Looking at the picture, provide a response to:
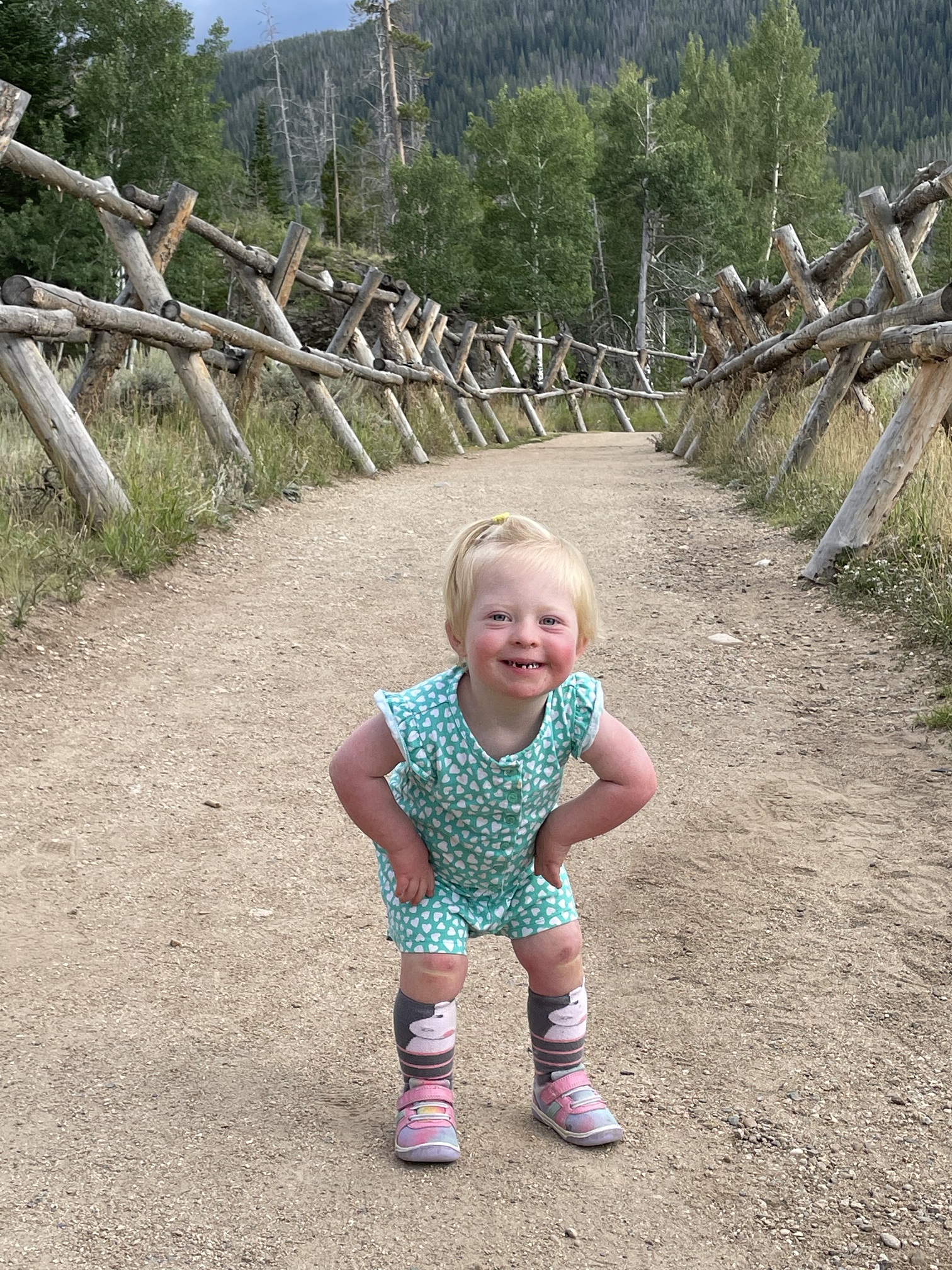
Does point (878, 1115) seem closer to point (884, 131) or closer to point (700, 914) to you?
point (700, 914)

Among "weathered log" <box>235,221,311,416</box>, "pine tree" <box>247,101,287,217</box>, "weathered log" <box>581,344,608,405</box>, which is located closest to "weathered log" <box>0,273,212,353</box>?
"weathered log" <box>235,221,311,416</box>

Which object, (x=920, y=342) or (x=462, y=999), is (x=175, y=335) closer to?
(x=920, y=342)

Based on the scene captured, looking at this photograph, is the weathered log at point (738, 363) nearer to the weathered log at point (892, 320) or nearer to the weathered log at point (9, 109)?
the weathered log at point (892, 320)

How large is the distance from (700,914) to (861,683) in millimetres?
1908

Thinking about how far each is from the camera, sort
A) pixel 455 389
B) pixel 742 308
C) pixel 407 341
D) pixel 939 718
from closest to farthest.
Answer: pixel 939 718, pixel 742 308, pixel 407 341, pixel 455 389

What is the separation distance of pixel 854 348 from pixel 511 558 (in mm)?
5973

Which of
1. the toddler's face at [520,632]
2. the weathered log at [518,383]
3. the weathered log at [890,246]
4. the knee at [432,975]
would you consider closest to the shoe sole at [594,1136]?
the knee at [432,975]

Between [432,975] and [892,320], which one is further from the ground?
[892,320]

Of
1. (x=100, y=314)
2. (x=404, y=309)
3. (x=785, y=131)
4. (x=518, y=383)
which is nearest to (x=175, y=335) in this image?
(x=100, y=314)

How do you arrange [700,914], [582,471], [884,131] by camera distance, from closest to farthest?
1. [700,914]
2. [582,471]
3. [884,131]

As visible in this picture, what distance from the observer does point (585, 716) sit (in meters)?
2.05

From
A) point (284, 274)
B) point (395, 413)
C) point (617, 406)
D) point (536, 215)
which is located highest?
point (536, 215)

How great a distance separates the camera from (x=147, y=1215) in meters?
1.80

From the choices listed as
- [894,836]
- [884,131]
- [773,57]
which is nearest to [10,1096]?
[894,836]
